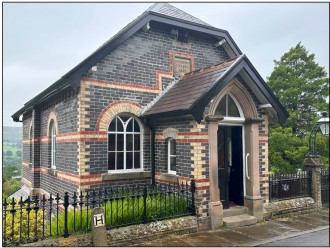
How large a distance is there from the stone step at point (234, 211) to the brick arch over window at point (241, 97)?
268 cm

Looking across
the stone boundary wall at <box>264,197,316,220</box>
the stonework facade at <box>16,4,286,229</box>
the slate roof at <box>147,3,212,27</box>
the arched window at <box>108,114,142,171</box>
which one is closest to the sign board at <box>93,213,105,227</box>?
the stonework facade at <box>16,4,286,229</box>

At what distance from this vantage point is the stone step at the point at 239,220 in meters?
7.68

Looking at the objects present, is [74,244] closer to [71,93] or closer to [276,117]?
[71,93]

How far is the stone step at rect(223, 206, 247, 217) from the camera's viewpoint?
26.8 feet

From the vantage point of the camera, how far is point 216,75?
7.70 meters

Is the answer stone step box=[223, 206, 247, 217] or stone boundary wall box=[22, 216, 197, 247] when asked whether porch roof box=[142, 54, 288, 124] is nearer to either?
stone boundary wall box=[22, 216, 197, 247]

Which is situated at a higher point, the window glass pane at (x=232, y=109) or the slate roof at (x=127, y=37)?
the slate roof at (x=127, y=37)

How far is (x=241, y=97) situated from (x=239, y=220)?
11.1ft

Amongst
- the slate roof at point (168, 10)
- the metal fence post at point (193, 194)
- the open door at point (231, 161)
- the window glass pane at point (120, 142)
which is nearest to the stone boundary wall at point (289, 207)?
the open door at point (231, 161)

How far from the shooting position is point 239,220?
7.87m

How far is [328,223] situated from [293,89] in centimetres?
949

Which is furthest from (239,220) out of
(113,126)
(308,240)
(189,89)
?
(113,126)

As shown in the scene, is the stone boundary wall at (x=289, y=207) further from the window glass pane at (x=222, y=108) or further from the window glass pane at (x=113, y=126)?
the window glass pane at (x=113, y=126)

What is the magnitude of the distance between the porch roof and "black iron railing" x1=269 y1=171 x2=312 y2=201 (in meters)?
2.05
